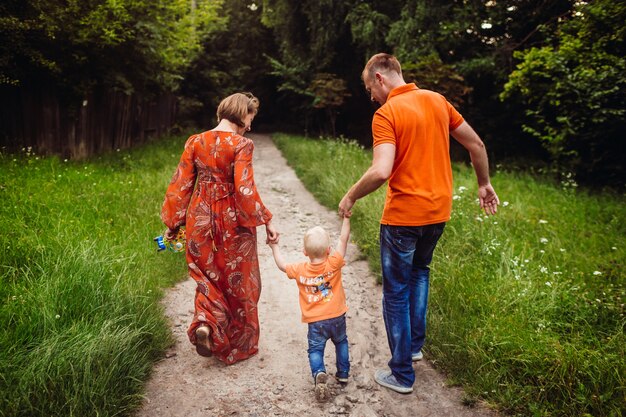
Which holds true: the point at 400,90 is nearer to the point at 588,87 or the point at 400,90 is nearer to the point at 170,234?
the point at 170,234

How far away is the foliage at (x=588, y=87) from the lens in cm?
775

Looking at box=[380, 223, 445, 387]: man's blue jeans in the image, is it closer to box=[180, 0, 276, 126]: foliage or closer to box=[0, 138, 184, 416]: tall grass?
box=[0, 138, 184, 416]: tall grass

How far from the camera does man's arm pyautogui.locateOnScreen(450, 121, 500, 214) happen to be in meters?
3.07

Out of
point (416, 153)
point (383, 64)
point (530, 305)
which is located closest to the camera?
point (416, 153)

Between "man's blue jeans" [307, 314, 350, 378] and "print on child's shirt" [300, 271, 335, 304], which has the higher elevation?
"print on child's shirt" [300, 271, 335, 304]

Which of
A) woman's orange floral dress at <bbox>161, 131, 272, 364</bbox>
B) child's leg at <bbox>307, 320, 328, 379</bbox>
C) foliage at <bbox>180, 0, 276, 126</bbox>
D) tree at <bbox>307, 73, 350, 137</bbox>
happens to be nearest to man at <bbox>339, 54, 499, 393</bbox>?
child's leg at <bbox>307, 320, 328, 379</bbox>

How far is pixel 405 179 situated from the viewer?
2.82 meters

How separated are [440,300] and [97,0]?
28.7 ft

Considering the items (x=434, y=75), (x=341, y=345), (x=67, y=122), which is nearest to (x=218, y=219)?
(x=341, y=345)

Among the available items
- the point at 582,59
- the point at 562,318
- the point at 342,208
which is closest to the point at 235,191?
the point at 342,208

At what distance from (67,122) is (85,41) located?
6.36 ft

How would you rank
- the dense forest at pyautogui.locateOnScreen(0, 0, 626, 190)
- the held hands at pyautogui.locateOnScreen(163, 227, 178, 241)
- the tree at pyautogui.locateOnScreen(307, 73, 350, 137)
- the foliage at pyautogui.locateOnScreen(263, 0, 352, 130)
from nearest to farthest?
the held hands at pyautogui.locateOnScreen(163, 227, 178, 241) → the dense forest at pyautogui.locateOnScreen(0, 0, 626, 190) → the tree at pyautogui.locateOnScreen(307, 73, 350, 137) → the foliage at pyautogui.locateOnScreen(263, 0, 352, 130)

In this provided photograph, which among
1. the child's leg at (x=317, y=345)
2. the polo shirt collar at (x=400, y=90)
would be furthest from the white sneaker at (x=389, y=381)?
the polo shirt collar at (x=400, y=90)

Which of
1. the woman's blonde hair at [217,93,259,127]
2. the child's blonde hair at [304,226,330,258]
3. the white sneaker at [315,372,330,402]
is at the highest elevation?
the woman's blonde hair at [217,93,259,127]
